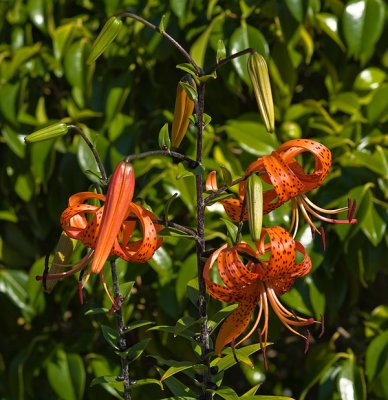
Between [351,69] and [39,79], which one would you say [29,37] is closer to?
[39,79]

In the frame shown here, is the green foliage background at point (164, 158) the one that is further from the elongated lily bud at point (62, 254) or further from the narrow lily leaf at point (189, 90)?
the narrow lily leaf at point (189, 90)

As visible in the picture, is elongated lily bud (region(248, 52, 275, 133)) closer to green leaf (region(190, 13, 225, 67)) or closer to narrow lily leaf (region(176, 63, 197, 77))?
narrow lily leaf (region(176, 63, 197, 77))

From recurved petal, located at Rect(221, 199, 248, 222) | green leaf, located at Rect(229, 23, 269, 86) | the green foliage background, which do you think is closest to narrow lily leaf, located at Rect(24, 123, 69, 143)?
recurved petal, located at Rect(221, 199, 248, 222)

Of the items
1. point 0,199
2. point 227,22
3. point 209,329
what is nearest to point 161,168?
point 227,22

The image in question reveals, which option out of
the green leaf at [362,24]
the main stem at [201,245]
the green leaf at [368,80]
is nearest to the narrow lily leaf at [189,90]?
the main stem at [201,245]

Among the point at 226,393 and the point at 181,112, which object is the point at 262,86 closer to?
the point at 181,112

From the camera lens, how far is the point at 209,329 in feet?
3.79

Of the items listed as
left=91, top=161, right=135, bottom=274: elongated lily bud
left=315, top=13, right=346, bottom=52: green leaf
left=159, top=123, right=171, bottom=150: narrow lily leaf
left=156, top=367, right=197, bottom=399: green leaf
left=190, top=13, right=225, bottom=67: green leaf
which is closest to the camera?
left=91, top=161, right=135, bottom=274: elongated lily bud

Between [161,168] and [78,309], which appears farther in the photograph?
[78,309]

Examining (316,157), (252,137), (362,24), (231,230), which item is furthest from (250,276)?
(362,24)

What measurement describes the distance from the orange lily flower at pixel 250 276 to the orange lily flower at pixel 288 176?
0.11 ft

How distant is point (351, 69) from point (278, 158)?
39.2 inches

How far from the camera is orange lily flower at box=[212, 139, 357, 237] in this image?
107 cm

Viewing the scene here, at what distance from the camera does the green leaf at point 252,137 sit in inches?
70.9
